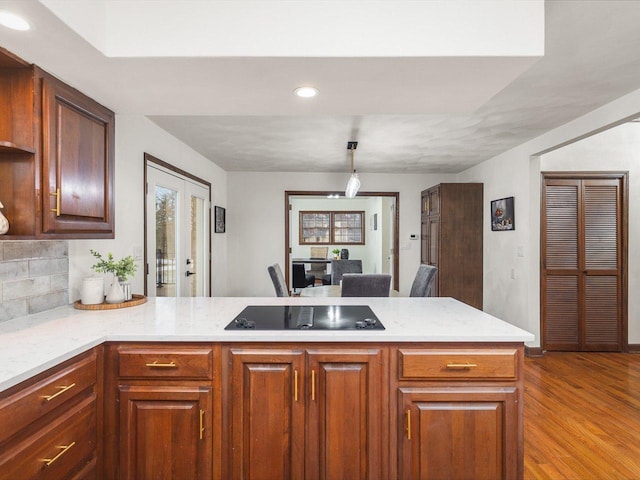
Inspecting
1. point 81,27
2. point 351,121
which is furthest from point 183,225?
point 81,27

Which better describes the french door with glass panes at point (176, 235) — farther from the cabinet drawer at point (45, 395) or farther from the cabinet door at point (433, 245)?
the cabinet door at point (433, 245)

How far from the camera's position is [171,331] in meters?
1.60

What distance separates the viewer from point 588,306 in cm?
409

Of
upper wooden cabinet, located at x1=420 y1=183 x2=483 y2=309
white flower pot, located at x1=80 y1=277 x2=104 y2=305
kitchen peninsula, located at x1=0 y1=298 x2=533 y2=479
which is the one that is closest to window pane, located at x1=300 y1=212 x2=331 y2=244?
upper wooden cabinet, located at x1=420 y1=183 x2=483 y2=309

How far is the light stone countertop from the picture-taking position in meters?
1.32

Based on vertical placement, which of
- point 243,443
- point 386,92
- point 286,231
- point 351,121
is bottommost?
point 243,443

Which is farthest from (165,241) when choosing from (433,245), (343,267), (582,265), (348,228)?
(348,228)

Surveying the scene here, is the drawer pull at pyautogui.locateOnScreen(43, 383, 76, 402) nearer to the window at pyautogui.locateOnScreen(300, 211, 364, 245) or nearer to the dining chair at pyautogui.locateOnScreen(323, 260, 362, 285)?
the dining chair at pyautogui.locateOnScreen(323, 260, 362, 285)

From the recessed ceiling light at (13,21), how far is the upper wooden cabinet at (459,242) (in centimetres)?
446

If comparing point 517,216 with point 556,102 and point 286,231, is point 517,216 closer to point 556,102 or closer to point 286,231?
point 556,102

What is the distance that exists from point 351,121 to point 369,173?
264 centimetres

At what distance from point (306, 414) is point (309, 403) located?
5 cm

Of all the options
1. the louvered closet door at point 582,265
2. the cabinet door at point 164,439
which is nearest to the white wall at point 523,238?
the louvered closet door at point 582,265

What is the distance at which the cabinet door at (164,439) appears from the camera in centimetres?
154
